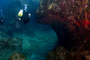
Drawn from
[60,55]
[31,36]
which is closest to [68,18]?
[60,55]

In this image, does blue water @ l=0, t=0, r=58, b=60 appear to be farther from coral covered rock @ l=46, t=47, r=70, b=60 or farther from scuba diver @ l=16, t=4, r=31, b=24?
scuba diver @ l=16, t=4, r=31, b=24

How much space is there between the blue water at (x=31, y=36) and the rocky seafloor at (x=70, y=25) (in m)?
0.74

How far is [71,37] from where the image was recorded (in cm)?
517

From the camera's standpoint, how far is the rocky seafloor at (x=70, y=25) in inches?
164

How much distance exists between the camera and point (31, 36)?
22.2 ft

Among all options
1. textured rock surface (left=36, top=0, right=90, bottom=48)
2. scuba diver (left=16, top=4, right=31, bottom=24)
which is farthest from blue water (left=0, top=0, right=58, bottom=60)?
scuba diver (left=16, top=4, right=31, bottom=24)

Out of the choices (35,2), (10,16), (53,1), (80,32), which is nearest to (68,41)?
(80,32)

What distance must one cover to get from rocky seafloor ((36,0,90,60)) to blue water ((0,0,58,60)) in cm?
74

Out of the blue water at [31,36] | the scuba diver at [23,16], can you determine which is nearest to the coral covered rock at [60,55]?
the blue water at [31,36]

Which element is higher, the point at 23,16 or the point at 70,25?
the point at 23,16

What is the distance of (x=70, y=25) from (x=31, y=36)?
3.06 meters

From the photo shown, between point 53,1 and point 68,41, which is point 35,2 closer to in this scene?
point 53,1

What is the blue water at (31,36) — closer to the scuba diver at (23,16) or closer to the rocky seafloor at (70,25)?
the rocky seafloor at (70,25)

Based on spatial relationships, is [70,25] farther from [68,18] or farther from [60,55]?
[60,55]
